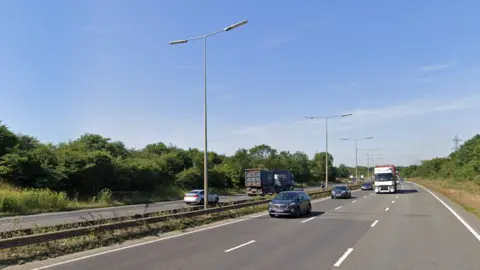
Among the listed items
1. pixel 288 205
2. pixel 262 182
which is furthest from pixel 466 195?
Answer: pixel 288 205

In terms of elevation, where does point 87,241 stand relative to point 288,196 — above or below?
below

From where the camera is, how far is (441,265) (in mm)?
10273

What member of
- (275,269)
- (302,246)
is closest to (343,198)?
(302,246)

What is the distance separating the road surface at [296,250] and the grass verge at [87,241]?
2.11 ft

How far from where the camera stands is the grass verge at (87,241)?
11094mm

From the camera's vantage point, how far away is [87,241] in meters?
13.1

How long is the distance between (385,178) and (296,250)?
4505 cm

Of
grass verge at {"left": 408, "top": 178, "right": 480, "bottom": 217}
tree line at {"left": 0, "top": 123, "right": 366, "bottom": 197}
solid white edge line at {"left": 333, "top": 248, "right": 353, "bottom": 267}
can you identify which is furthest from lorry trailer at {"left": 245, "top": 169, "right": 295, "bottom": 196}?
solid white edge line at {"left": 333, "top": 248, "right": 353, "bottom": 267}

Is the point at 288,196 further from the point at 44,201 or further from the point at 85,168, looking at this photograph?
the point at 85,168

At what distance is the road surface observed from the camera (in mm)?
10242

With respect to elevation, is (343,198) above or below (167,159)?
below

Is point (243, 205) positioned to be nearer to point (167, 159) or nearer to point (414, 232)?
point (414, 232)

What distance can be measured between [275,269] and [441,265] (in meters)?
4.11

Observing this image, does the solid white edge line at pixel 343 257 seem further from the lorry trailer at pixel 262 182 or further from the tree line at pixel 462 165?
the tree line at pixel 462 165
